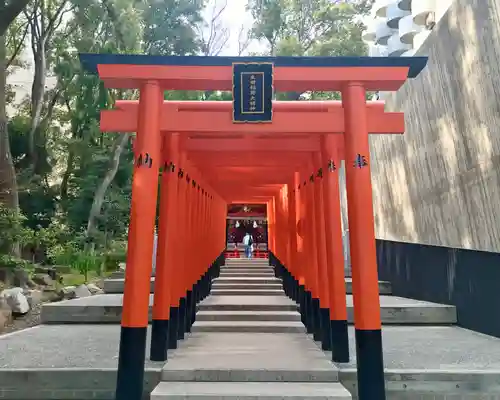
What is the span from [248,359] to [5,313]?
5.91 metres

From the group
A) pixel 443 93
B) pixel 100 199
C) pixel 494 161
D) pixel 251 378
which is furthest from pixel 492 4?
pixel 100 199

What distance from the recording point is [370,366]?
4.01 m

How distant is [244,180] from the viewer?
34.8ft

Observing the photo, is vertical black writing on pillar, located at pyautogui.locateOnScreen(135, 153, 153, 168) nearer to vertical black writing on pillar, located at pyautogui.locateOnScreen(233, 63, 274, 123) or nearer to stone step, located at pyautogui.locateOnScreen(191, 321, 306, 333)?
vertical black writing on pillar, located at pyautogui.locateOnScreen(233, 63, 274, 123)

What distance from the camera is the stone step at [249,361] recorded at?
15.5 ft

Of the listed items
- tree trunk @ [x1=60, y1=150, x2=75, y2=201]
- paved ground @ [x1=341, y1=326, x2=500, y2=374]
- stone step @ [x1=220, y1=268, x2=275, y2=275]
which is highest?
tree trunk @ [x1=60, y1=150, x2=75, y2=201]

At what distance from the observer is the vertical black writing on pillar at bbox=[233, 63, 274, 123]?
4.37 meters

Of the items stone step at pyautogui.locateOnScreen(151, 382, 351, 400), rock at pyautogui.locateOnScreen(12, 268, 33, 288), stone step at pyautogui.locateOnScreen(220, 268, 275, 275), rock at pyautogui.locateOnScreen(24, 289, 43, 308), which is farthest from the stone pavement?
stone step at pyautogui.locateOnScreen(220, 268, 275, 275)

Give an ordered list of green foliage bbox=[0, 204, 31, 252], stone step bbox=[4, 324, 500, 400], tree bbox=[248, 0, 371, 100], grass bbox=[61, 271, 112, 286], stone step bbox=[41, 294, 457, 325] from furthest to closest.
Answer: tree bbox=[248, 0, 371, 100] → grass bbox=[61, 271, 112, 286] → green foliage bbox=[0, 204, 31, 252] → stone step bbox=[41, 294, 457, 325] → stone step bbox=[4, 324, 500, 400]

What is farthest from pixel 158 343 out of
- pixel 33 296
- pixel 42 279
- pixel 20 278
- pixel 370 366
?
pixel 42 279

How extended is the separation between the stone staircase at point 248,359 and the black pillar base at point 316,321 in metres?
0.12

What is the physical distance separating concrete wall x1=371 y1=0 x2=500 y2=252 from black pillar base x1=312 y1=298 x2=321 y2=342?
3075 mm

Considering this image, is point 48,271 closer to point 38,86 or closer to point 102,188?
point 102,188

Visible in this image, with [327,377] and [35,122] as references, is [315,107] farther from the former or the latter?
[35,122]
